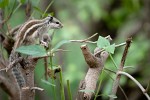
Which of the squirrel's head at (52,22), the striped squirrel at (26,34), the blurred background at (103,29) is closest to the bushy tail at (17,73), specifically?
the striped squirrel at (26,34)

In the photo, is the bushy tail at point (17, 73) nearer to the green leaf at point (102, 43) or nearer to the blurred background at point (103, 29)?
the green leaf at point (102, 43)

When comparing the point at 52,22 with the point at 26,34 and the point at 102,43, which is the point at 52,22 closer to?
the point at 26,34

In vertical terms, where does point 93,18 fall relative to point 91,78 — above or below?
above

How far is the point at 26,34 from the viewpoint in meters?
0.71

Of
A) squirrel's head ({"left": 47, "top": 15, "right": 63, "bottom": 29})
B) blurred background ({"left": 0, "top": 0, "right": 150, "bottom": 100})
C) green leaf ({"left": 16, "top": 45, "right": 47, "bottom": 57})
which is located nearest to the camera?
green leaf ({"left": 16, "top": 45, "right": 47, "bottom": 57})

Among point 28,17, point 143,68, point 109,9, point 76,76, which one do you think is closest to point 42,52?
point 28,17

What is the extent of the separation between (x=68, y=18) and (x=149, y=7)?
538 millimetres

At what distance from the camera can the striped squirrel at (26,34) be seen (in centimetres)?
69

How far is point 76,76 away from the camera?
2150mm

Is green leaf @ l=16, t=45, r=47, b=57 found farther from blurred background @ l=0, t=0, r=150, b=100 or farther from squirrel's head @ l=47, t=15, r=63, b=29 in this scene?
blurred background @ l=0, t=0, r=150, b=100

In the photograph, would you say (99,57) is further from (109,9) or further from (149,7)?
(109,9)

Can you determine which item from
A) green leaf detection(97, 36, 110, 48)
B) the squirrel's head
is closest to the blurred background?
the squirrel's head

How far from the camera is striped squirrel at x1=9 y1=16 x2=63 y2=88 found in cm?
69

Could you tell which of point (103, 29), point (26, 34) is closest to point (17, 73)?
point (26, 34)
